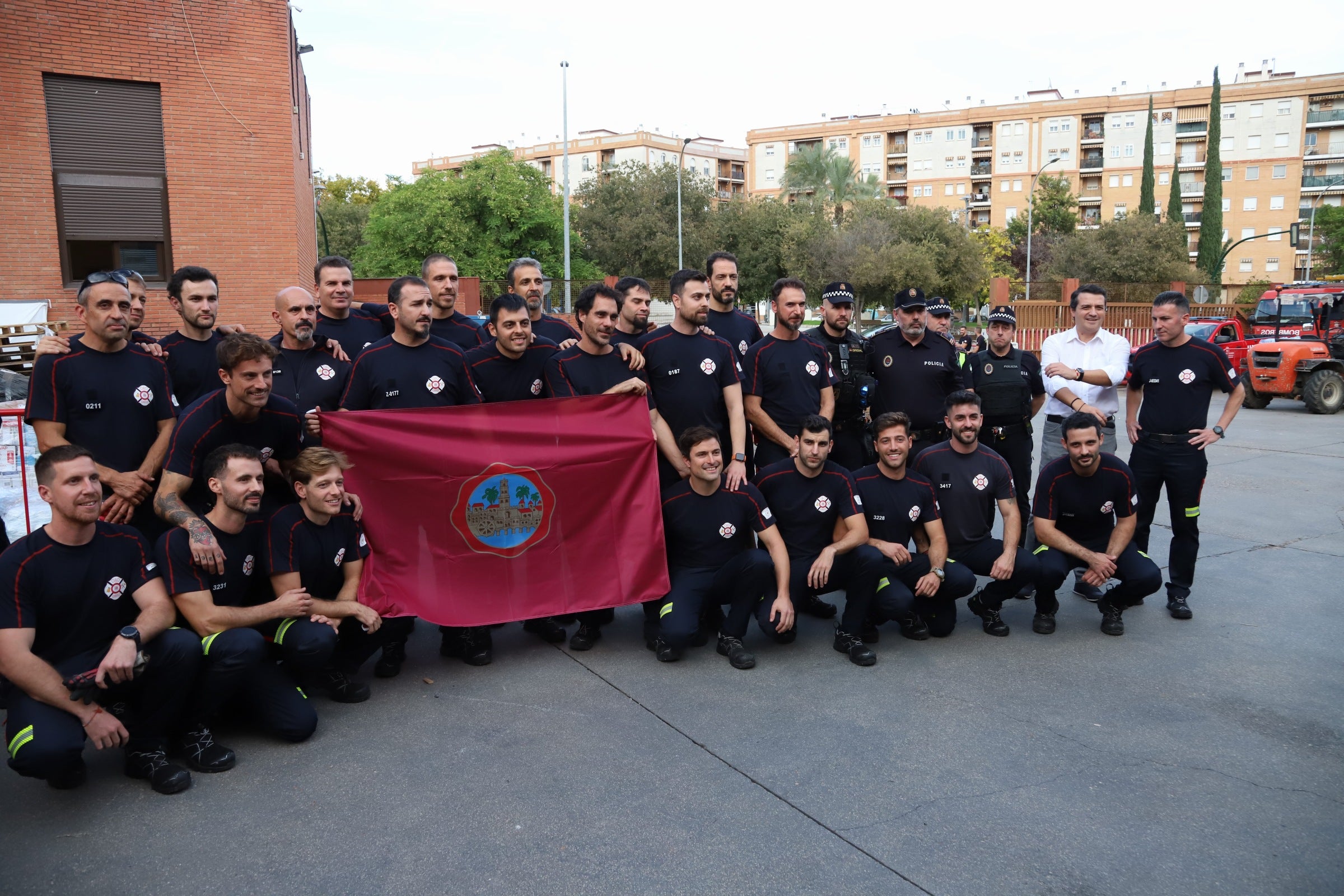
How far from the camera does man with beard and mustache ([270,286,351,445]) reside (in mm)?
5703

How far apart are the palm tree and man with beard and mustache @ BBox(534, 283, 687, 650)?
71.7 metres

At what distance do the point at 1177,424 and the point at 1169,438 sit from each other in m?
0.11

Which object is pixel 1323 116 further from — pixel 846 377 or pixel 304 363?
pixel 304 363

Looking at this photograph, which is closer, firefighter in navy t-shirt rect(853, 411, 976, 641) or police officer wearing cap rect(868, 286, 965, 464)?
firefighter in navy t-shirt rect(853, 411, 976, 641)

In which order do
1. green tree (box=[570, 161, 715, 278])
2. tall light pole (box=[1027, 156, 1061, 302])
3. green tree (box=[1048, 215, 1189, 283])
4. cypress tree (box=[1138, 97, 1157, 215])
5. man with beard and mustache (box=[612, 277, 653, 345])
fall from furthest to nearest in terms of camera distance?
cypress tree (box=[1138, 97, 1157, 215]) < green tree (box=[570, 161, 715, 278]) < green tree (box=[1048, 215, 1189, 283]) < tall light pole (box=[1027, 156, 1061, 302]) < man with beard and mustache (box=[612, 277, 653, 345])

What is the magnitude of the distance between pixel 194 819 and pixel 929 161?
312 feet

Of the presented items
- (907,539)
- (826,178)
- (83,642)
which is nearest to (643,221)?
(826,178)

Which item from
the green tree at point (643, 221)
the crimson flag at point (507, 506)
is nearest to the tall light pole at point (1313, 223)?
the green tree at point (643, 221)

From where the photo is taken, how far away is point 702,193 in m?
48.7

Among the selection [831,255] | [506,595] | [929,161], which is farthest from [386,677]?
[929,161]

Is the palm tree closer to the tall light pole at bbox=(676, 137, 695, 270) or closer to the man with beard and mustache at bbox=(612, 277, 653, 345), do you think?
the tall light pole at bbox=(676, 137, 695, 270)

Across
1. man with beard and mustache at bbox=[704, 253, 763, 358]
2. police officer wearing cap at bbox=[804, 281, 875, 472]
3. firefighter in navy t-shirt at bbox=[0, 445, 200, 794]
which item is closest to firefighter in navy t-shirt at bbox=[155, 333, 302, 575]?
firefighter in navy t-shirt at bbox=[0, 445, 200, 794]

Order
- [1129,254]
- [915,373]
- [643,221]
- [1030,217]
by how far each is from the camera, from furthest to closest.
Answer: [1030,217], [643,221], [1129,254], [915,373]

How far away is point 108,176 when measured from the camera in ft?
44.4
